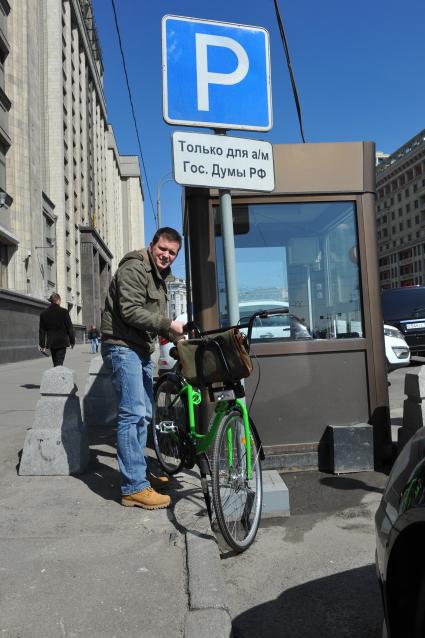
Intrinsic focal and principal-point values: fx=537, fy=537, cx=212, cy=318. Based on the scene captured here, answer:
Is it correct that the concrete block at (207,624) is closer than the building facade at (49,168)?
Yes

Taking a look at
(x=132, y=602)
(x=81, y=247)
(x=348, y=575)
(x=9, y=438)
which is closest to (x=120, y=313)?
(x=132, y=602)

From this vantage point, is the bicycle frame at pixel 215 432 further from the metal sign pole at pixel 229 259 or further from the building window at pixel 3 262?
the building window at pixel 3 262

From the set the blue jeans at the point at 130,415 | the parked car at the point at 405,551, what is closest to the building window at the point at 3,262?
the blue jeans at the point at 130,415

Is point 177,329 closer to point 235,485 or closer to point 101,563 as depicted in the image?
point 235,485

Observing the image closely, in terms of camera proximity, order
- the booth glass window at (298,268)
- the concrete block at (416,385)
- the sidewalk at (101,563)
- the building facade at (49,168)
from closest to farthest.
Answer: the sidewalk at (101,563) → the booth glass window at (298,268) → the concrete block at (416,385) → the building facade at (49,168)

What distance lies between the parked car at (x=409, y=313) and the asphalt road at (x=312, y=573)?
359 inches

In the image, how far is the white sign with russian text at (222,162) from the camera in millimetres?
3543

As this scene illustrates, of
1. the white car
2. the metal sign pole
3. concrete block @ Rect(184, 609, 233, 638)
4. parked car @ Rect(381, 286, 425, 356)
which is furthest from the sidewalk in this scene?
parked car @ Rect(381, 286, 425, 356)

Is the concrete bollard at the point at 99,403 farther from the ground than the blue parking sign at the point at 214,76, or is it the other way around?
the blue parking sign at the point at 214,76

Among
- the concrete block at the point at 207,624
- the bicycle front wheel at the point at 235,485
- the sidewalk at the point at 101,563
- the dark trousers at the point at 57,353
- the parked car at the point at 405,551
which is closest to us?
the parked car at the point at 405,551

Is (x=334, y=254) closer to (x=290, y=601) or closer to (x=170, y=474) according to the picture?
(x=170, y=474)

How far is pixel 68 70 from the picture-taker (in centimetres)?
4403

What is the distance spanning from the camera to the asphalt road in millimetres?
2389

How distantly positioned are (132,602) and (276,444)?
2.36 meters
